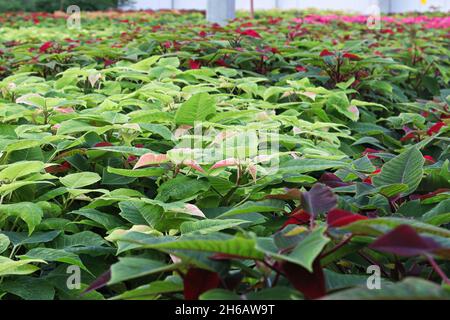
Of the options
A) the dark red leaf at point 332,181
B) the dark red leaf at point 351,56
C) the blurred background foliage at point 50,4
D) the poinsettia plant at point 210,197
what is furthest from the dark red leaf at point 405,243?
the blurred background foliage at point 50,4

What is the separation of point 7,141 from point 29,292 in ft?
2.03

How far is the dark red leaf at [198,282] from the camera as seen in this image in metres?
0.89

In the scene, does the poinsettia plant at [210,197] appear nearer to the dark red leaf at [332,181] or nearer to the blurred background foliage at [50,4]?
Result: the dark red leaf at [332,181]

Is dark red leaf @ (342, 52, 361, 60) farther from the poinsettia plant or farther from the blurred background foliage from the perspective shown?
the blurred background foliage

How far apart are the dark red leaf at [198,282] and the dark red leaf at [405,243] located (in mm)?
222

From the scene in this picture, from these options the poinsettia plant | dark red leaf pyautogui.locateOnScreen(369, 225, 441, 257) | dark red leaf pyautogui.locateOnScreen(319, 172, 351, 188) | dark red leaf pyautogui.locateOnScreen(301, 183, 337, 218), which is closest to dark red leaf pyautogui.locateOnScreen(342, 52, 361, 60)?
the poinsettia plant

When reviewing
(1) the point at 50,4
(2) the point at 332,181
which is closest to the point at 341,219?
(2) the point at 332,181

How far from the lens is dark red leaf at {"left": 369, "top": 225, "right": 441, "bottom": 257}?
78 centimetres

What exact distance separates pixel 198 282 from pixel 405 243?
0.27m

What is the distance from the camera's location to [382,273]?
1.08m

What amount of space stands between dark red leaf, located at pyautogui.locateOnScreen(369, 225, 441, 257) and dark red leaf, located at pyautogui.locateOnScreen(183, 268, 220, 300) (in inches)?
8.7

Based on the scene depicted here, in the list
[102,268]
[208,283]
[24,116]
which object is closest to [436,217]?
[208,283]

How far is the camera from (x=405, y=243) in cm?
78

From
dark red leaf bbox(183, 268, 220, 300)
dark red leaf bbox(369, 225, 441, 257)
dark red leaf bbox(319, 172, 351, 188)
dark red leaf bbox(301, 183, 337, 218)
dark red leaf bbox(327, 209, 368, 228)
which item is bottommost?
dark red leaf bbox(319, 172, 351, 188)
